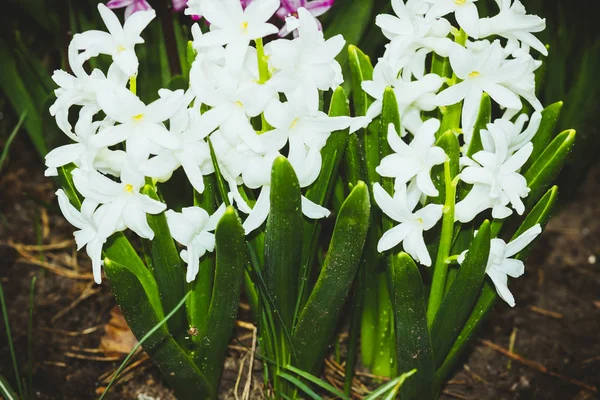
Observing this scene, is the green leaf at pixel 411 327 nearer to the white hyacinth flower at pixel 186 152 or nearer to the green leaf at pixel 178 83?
the white hyacinth flower at pixel 186 152

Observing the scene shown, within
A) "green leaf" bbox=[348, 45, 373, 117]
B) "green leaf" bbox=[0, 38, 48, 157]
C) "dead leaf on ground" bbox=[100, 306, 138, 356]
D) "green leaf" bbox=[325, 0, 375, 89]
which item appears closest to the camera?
"green leaf" bbox=[348, 45, 373, 117]

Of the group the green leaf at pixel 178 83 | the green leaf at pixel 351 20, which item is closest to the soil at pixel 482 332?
the green leaf at pixel 178 83

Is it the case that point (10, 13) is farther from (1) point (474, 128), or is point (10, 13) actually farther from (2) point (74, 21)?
(1) point (474, 128)

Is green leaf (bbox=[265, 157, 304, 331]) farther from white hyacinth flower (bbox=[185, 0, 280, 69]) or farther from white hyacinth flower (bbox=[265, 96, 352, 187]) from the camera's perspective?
white hyacinth flower (bbox=[185, 0, 280, 69])

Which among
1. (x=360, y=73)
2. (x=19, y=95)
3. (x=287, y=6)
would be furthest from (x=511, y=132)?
(x=19, y=95)

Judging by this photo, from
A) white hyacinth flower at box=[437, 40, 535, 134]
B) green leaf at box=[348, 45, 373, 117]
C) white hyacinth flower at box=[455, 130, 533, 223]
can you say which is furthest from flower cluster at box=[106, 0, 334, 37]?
white hyacinth flower at box=[455, 130, 533, 223]

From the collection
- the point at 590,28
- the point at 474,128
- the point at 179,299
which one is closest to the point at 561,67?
the point at 590,28
